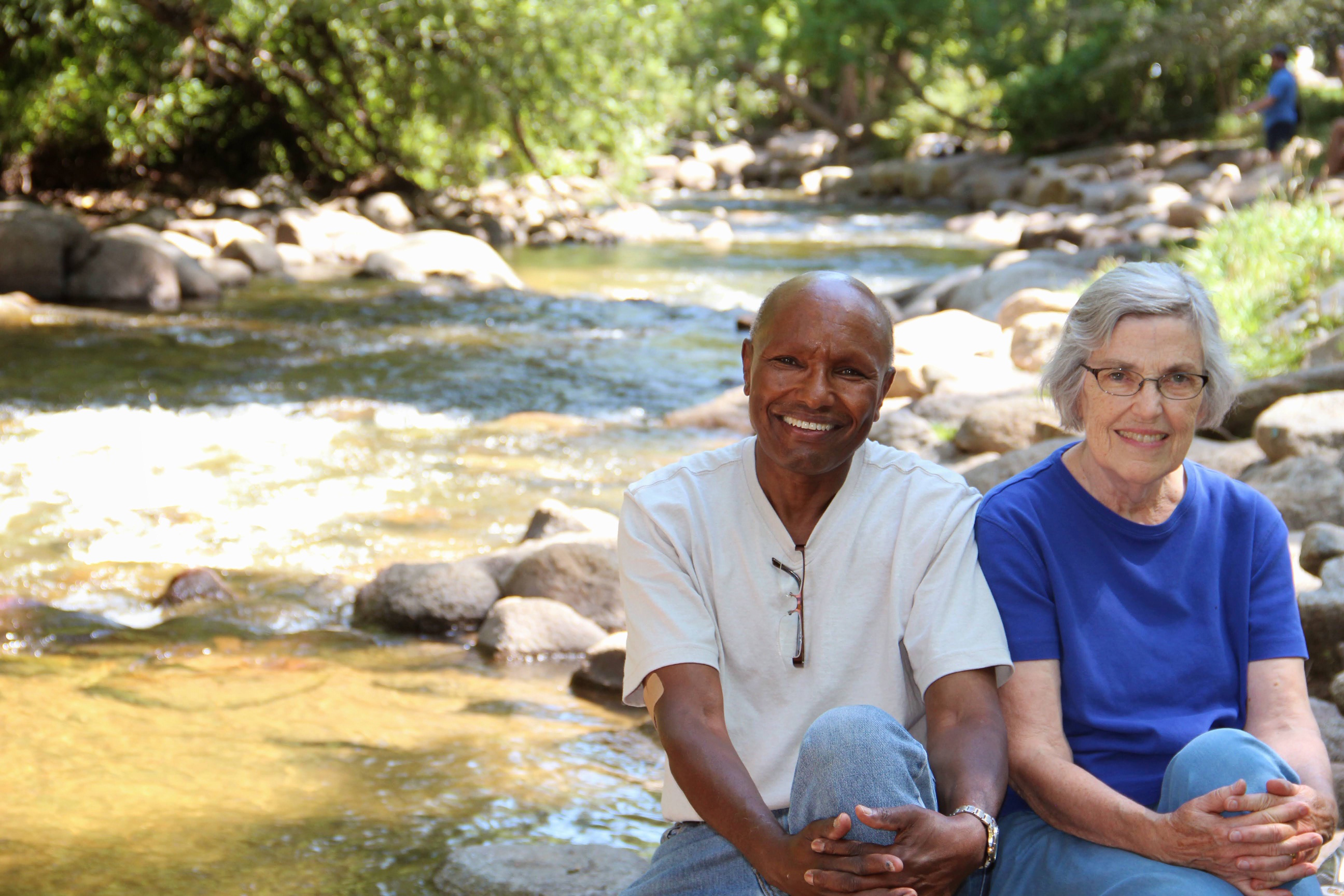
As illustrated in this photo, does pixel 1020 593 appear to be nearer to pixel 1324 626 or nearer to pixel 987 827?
pixel 987 827

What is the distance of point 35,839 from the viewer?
321cm

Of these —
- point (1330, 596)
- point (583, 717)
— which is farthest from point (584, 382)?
point (1330, 596)

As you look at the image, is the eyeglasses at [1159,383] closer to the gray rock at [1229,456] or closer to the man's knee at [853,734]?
the man's knee at [853,734]

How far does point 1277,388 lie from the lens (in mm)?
5676

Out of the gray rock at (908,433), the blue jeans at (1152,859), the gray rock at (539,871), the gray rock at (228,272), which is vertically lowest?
the gray rock at (539,871)

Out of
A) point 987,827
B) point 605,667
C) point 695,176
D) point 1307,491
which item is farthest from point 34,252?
point 695,176

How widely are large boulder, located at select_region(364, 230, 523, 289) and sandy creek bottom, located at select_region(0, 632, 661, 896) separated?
360 inches

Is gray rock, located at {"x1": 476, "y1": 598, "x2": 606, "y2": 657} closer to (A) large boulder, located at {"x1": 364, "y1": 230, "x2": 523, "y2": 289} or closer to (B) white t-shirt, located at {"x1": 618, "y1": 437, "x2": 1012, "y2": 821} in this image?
(B) white t-shirt, located at {"x1": 618, "y1": 437, "x2": 1012, "y2": 821}

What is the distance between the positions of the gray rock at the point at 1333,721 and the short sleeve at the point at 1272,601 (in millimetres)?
1159

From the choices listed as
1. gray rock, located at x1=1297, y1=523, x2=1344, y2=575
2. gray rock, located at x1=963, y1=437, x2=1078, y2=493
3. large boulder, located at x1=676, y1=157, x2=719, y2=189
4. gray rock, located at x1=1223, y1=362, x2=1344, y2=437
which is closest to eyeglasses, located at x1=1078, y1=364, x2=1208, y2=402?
gray rock, located at x1=1297, y1=523, x2=1344, y2=575

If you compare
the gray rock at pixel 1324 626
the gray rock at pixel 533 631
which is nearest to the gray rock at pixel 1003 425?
the gray rock at pixel 533 631

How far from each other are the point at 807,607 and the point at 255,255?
12882 millimetres

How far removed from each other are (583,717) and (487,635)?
720mm

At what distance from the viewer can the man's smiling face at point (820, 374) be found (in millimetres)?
2180
